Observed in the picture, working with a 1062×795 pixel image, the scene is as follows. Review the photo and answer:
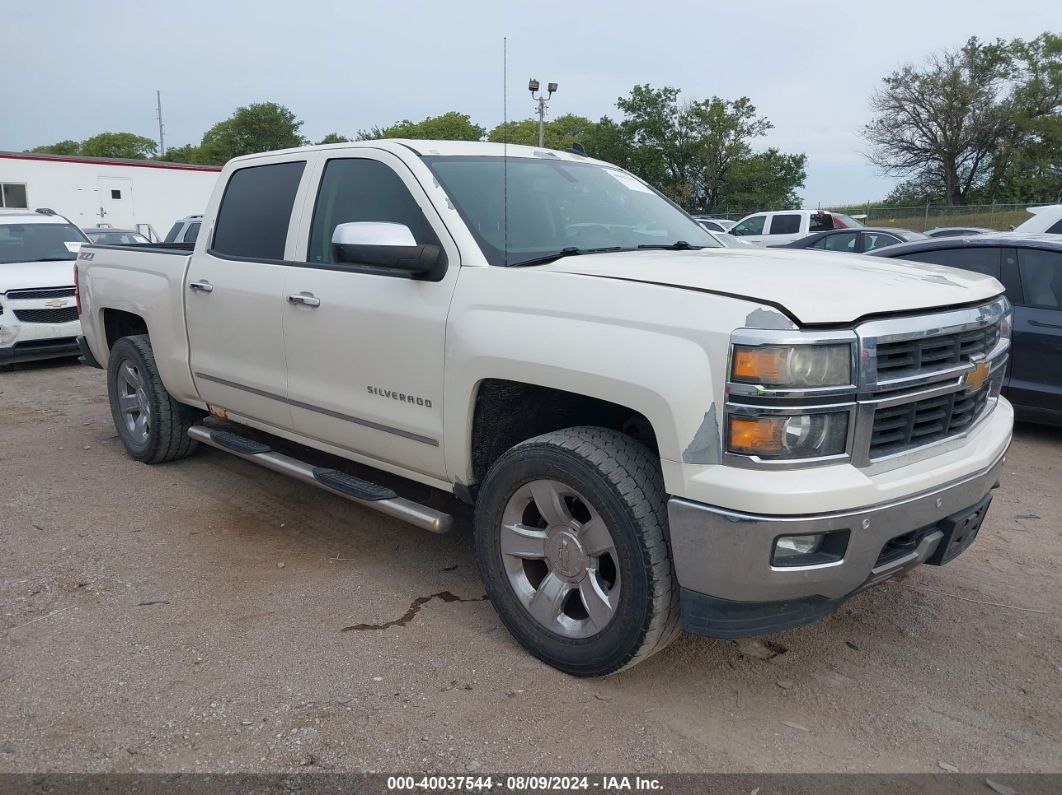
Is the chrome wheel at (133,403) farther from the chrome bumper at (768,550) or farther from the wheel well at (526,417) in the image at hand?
the chrome bumper at (768,550)

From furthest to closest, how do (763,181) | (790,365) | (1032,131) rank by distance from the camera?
(763,181) < (1032,131) < (790,365)

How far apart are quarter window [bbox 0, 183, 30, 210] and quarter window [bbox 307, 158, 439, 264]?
32980 millimetres

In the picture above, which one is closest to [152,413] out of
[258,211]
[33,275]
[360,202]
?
[258,211]

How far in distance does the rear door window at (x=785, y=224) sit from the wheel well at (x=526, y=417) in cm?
1925

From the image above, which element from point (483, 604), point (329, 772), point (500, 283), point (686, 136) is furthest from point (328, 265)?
point (686, 136)

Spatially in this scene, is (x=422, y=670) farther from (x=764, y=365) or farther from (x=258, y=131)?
(x=258, y=131)

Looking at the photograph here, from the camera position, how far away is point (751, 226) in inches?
887

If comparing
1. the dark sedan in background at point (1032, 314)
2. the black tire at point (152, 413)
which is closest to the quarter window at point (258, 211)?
the black tire at point (152, 413)

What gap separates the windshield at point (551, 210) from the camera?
3.65 m

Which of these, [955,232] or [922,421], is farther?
[955,232]

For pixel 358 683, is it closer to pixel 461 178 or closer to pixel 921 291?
pixel 461 178

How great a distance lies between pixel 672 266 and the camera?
10.5 feet

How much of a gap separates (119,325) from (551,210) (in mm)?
3804

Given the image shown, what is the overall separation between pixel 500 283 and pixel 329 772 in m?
1.75
